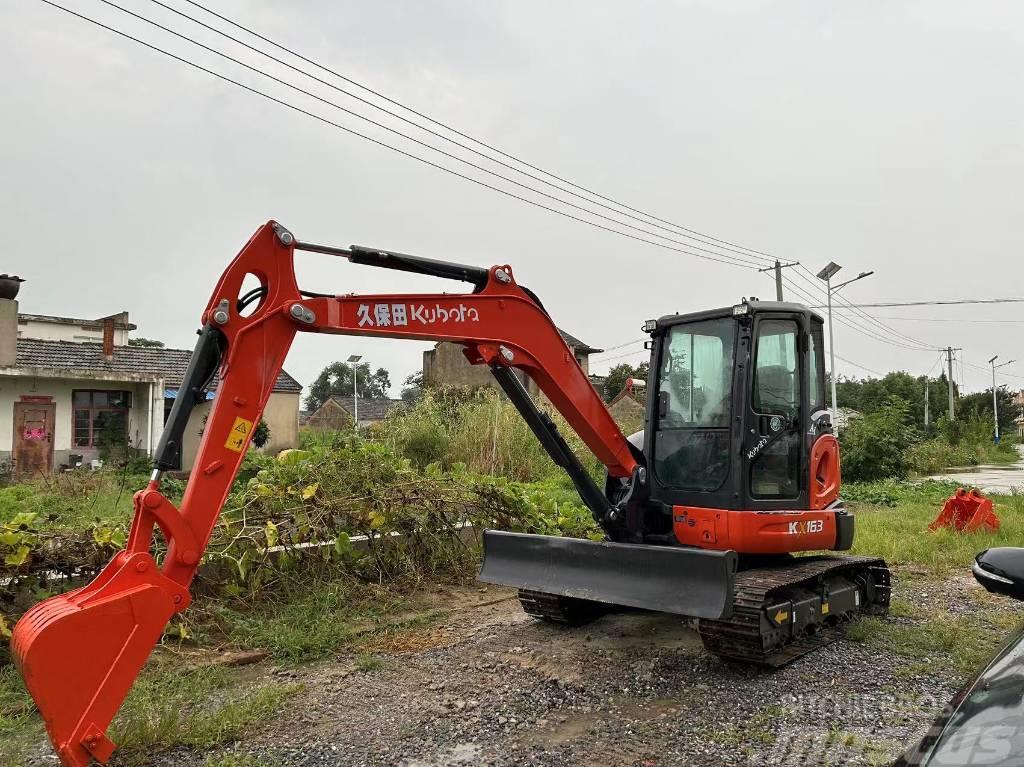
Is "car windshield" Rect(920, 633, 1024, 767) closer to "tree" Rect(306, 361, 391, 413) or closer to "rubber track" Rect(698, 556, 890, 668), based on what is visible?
"rubber track" Rect(698, 556, 890, 668)

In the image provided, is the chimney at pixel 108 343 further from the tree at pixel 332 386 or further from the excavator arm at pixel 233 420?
the tree at pixel 332 386

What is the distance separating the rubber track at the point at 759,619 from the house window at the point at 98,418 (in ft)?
67.8

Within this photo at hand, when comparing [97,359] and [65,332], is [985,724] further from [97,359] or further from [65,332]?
[65,332]

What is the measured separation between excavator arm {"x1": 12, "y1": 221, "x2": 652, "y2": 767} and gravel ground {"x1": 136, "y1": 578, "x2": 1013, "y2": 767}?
850 millimetres

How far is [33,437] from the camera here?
2052 cm

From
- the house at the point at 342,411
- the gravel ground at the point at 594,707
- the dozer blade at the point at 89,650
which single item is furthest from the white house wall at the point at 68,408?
the house at the point at 342,411

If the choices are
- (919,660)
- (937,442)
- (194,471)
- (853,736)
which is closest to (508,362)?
(194,471)

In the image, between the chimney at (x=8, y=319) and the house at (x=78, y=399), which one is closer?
the chimney at (x=8, y=319)

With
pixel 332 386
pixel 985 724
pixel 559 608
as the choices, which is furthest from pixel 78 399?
pixel 332 386

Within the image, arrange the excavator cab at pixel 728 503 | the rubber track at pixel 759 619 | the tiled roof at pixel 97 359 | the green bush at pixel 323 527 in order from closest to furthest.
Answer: the rubber track at pixel 759 619
the excavator cab at pixel 728 503
the green bush at pixel 323 527
the tiled roof at pixel 97 359

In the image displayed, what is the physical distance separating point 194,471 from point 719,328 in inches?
146

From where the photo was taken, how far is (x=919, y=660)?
542 cm

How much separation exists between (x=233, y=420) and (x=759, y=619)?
10.9ft

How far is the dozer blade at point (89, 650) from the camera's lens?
10.8 feet
